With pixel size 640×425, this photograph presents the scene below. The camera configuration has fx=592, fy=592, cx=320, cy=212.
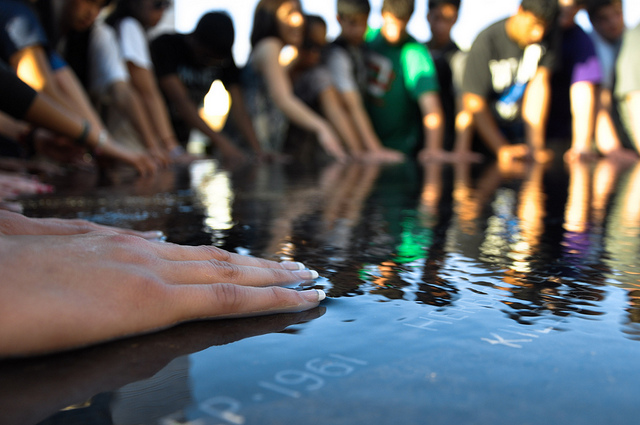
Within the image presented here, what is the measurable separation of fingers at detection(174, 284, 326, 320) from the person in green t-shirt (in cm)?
304

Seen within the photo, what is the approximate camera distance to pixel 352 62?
3660 mm

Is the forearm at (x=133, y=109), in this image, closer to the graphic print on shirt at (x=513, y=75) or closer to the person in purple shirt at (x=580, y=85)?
the graphic print on shirt at (x=513, y=75)

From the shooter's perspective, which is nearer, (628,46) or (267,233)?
(267,233)

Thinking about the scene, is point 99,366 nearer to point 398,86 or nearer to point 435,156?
point 435,156

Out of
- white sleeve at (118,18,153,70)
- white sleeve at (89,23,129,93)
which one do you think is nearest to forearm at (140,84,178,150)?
white sleeve at (118,18,153,70)

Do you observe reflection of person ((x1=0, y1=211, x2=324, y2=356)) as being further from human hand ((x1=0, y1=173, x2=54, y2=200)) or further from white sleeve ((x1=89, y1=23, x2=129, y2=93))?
white sleeve ((x1=89, y1=23, x2=129, y2=93))

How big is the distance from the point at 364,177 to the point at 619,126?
2.72 m

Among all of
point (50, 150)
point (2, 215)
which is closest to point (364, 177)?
point (50, 150)

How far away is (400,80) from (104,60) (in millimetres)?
1860

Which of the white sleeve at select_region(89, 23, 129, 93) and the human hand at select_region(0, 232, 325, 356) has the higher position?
the white sleeve at select_region(89, 23, 129, 93)

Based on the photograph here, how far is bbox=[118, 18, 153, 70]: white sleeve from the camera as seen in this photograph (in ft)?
9.22

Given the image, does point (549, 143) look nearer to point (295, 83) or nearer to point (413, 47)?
point (413, 47)

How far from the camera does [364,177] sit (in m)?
1.95

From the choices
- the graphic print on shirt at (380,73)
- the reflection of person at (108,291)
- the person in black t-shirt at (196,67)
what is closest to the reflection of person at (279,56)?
the person in black t-shirt at (196,67)
